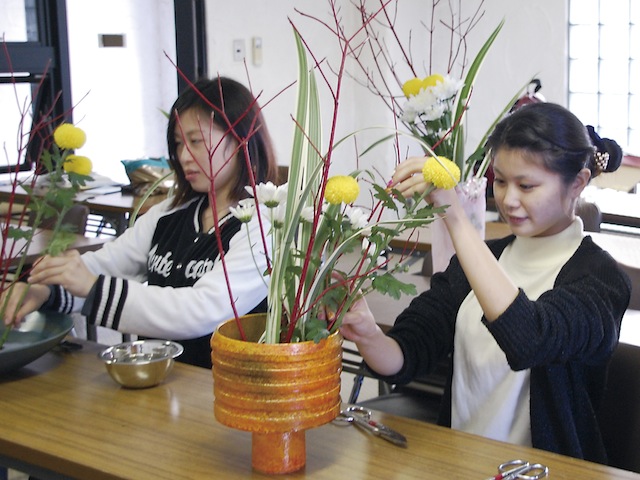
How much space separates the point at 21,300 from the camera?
185cm

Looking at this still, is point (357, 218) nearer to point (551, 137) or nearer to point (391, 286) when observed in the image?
point (391, 286)

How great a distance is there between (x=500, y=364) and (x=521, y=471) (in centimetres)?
47

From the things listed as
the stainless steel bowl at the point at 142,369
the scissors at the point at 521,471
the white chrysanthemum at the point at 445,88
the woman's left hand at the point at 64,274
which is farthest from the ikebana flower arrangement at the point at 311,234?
the white chrysanthemum at the point at 445,88

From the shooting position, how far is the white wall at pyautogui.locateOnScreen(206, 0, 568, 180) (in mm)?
5965

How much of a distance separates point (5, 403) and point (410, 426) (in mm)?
694

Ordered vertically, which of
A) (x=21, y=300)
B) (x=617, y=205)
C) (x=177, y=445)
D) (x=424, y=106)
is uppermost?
(x=424, y=106)

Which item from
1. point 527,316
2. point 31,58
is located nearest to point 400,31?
point 31,58

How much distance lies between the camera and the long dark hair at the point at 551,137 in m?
1.64

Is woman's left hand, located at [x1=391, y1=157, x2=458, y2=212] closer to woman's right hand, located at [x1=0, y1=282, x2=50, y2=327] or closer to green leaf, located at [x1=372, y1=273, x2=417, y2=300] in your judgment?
green leaf, located at [x1=372, y1=273, x2=417, y2=300]

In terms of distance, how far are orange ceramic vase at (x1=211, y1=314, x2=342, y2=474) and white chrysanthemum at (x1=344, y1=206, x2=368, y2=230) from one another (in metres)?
0.16

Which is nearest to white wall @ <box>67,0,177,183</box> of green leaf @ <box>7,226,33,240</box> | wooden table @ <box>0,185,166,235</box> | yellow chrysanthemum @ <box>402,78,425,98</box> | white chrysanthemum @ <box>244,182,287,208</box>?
wooden table @ <box>0,185,166,235</box>

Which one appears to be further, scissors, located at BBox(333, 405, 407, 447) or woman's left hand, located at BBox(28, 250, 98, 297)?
woman's left hand, located at BBox(28, 250, 98, 297)

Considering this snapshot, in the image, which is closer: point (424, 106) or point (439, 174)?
point (439, 174)

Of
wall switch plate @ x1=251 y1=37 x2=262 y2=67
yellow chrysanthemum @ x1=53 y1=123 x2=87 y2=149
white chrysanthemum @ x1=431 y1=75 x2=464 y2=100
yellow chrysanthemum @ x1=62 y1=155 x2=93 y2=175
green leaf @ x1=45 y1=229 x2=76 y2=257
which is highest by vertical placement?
wall switch plate @ x1=251 y1=37 x2=262 y2=67
